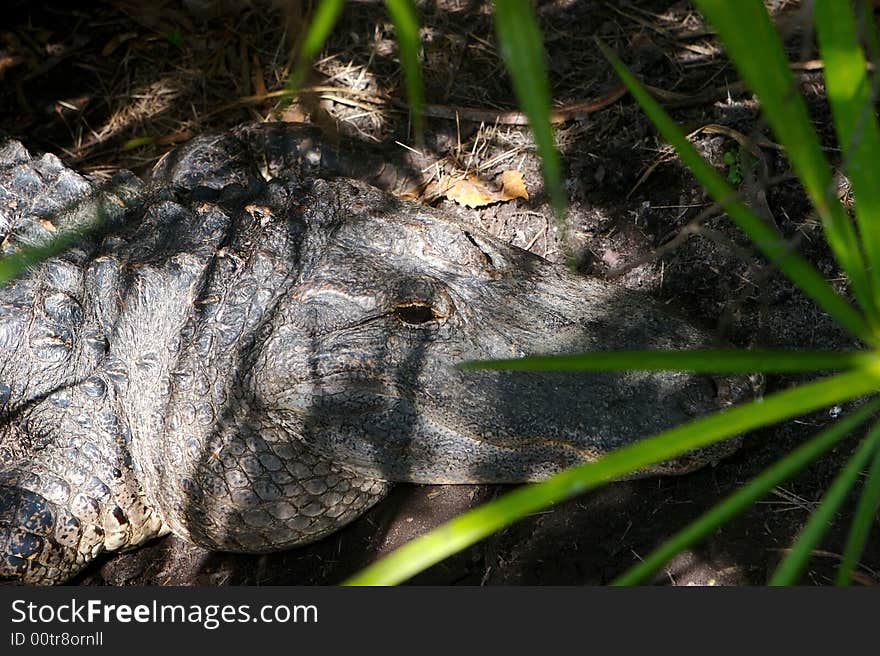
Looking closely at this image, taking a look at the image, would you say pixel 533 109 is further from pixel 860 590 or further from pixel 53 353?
pixel 53 353

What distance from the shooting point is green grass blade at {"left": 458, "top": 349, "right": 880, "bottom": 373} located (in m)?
1.39

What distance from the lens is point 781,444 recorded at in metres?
2.61

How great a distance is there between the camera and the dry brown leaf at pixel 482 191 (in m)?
3.77

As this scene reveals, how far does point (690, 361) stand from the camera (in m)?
1.45

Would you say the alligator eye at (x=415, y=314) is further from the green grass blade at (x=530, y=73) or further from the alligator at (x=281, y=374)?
the green grass blade at (x=530, y=73)

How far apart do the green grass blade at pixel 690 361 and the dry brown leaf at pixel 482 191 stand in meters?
2.37

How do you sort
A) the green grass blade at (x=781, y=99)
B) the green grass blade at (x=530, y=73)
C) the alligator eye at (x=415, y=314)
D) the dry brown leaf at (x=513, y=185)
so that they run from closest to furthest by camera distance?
the green grass blade at (x=530, y=73) → the green grass blade at (x=781, y=99) → the alligator eye at (x=415, y=314) → the dry brown leaf at (x=513, y=185)

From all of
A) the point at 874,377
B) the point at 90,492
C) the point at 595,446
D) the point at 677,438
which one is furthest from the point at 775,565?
the point at 90,492

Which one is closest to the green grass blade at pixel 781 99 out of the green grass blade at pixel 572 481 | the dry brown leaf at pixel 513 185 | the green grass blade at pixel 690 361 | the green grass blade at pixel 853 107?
the green grass blade at pixel 853 107

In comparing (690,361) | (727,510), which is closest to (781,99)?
(690,361)

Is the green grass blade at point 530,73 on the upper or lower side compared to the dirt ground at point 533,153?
upper

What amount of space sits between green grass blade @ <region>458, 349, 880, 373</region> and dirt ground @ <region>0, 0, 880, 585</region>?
0.34 metres

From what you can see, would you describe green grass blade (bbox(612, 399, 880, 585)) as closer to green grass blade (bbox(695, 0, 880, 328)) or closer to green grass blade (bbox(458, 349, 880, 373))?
green grass blade (bbox(458, 349, 880, 373))

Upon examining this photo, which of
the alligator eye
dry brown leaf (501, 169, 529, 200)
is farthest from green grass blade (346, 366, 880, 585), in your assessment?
dry brown leaf (501, 169, 529, 200)
